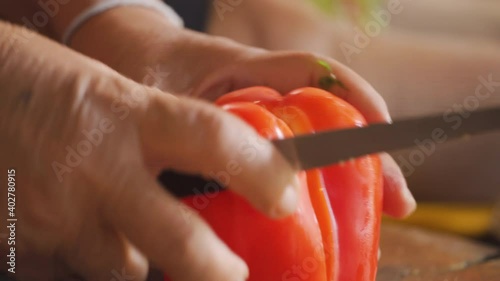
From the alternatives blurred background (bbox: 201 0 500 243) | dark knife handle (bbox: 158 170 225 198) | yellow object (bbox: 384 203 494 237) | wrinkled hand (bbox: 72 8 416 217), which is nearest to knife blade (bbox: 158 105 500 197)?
dark knife handle (bbox: 158 170 225 198)

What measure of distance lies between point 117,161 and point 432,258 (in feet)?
1.96

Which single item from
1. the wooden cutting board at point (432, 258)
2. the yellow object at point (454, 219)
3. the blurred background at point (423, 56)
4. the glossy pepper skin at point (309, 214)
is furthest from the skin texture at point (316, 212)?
the blurred background at point (423, 56)

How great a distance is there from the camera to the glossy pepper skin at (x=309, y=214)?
1.68 ft

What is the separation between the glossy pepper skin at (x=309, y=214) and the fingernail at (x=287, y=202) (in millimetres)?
38

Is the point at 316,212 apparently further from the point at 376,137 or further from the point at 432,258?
the point at 432,258

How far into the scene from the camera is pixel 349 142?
486mm

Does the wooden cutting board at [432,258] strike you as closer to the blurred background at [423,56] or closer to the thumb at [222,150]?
the blurred background at [423,56]

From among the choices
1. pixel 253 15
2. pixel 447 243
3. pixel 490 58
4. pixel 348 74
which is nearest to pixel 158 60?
pixel 348 74

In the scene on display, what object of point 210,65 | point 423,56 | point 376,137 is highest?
point 376,137

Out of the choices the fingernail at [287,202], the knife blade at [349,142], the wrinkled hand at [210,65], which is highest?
the knife blade at [349,142]

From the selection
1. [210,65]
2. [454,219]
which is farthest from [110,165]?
[454,219]

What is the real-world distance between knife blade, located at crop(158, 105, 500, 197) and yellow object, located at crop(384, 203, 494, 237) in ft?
2.25

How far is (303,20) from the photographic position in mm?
1689

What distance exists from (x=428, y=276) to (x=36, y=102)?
56cm
